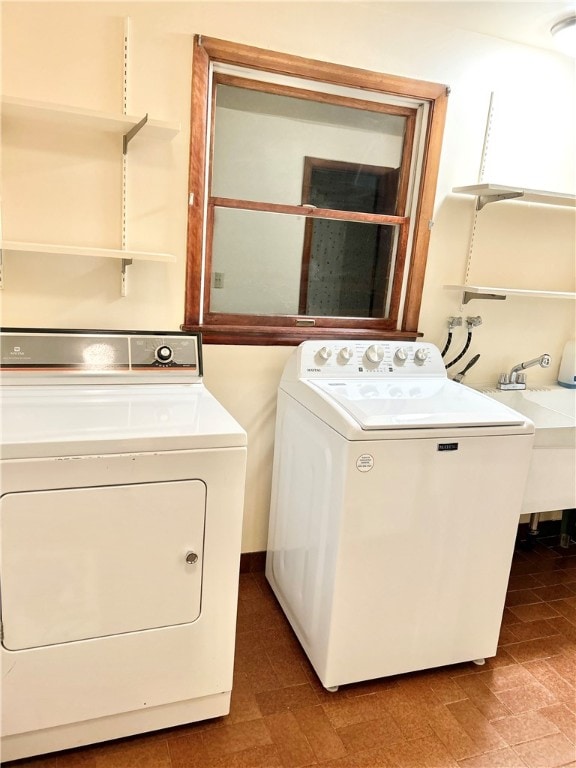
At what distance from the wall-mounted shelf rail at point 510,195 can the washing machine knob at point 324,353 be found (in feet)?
2.91

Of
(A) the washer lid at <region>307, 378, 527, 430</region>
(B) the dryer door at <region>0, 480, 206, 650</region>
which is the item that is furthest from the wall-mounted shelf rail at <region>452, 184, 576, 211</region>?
(B) the dryer door at <region>0, 480, 206, 650</region>

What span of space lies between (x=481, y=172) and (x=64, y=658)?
2346 mm

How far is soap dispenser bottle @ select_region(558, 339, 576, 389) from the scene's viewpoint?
2.71 m

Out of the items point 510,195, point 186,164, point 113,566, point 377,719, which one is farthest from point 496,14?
point 377,719

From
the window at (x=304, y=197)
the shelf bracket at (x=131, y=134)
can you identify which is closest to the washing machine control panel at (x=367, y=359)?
the window at (x=304, y=197)

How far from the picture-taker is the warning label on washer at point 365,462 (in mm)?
1611

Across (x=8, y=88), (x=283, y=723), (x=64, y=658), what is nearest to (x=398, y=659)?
(x=283, y=723)

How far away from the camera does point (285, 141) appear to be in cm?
219

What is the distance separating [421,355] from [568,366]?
0.97m

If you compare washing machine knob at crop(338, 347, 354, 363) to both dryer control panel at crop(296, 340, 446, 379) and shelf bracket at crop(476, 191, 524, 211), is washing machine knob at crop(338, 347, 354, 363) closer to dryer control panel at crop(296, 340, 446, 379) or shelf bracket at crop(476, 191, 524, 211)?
dryer control panel at crop(296, 340, 446, 379)

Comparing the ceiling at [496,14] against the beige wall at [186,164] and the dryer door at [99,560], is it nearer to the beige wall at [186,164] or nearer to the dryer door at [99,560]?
the beige wall at [186,164]

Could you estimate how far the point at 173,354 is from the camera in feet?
6.40

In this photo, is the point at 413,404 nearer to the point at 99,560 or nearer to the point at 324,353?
the point at 324,353

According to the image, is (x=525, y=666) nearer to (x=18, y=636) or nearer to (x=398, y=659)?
(x=398, y=659)
